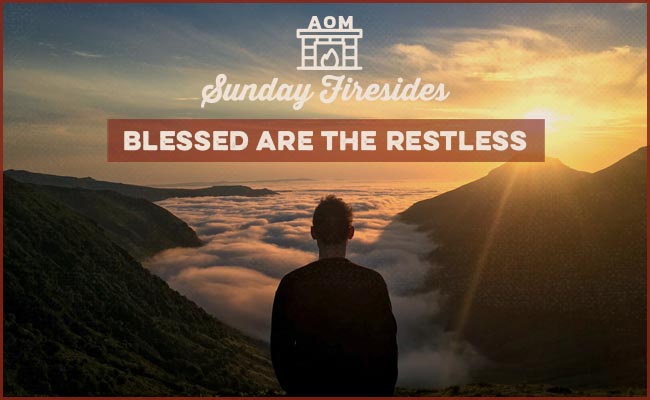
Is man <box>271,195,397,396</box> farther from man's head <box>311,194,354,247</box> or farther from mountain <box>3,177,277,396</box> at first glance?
mountain <box>3,177,277,396</box>

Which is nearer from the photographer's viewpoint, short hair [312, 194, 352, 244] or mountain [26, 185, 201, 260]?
short hair [312, 194, 352, 244]

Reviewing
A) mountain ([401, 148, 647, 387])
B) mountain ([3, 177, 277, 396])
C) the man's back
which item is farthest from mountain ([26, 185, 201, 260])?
the man's back

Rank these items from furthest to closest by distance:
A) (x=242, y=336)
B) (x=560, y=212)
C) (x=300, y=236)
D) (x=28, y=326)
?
(x=560, y=212) → (x=300, y=236) → (x=242, y=336) → (x=28, y=326)

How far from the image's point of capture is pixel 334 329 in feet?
16.1

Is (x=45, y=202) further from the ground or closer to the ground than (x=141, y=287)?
further from the ground

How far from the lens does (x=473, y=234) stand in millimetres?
121750

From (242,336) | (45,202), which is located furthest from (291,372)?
(242,336)

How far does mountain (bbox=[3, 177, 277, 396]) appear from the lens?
28.4 meters

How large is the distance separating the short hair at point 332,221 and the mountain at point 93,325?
2236 cm

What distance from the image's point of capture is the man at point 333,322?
4840mm

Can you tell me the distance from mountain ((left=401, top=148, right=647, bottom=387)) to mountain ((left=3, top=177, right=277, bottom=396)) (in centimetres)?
3416

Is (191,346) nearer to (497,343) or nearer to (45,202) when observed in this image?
(45,202)

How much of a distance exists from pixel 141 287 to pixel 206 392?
52.1ft

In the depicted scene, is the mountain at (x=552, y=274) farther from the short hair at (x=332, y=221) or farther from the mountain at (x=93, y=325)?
the short hair at (x=332, y=221)
